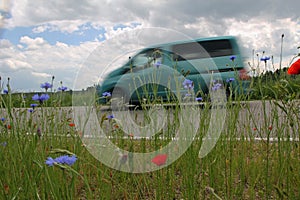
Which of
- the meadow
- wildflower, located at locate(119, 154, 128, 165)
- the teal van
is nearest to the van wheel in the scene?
the teal van

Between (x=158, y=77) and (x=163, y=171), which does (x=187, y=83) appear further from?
(x=163, y=171)

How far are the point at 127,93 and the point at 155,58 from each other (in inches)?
20.0

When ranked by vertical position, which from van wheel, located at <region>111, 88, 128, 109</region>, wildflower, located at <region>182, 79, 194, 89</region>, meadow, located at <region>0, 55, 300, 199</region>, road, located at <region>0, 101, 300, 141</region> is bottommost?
meadow, located at <region>0, 55, 300, 199</region>

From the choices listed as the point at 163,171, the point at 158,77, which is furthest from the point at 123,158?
the point at 158,77

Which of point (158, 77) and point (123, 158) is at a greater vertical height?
point (158, 77)

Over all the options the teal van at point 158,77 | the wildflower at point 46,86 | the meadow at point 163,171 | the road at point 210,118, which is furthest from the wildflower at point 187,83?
the wildflower at point 46,86

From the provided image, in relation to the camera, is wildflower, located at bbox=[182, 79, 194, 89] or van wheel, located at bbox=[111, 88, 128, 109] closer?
wildflower, located at bbox=[182, 79, 194, 89]

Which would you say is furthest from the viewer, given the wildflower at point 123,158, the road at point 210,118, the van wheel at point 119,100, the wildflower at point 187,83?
the van wheel at point 119,100

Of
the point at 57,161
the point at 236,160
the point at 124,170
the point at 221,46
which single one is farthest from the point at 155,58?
the point at 221,46

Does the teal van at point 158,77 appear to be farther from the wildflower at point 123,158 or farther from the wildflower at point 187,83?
the wildflower at point 123,158

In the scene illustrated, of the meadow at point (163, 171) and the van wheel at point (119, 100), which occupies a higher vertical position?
the van wheel at point (119, 100)

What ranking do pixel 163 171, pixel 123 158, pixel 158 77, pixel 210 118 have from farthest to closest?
pixel 210 118 → pixel 158 77 → pixel 163 171 → pixel 123 158

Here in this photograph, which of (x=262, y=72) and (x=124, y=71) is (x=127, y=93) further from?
(x=262, y=72)

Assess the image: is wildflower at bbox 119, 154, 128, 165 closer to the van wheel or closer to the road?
the road
